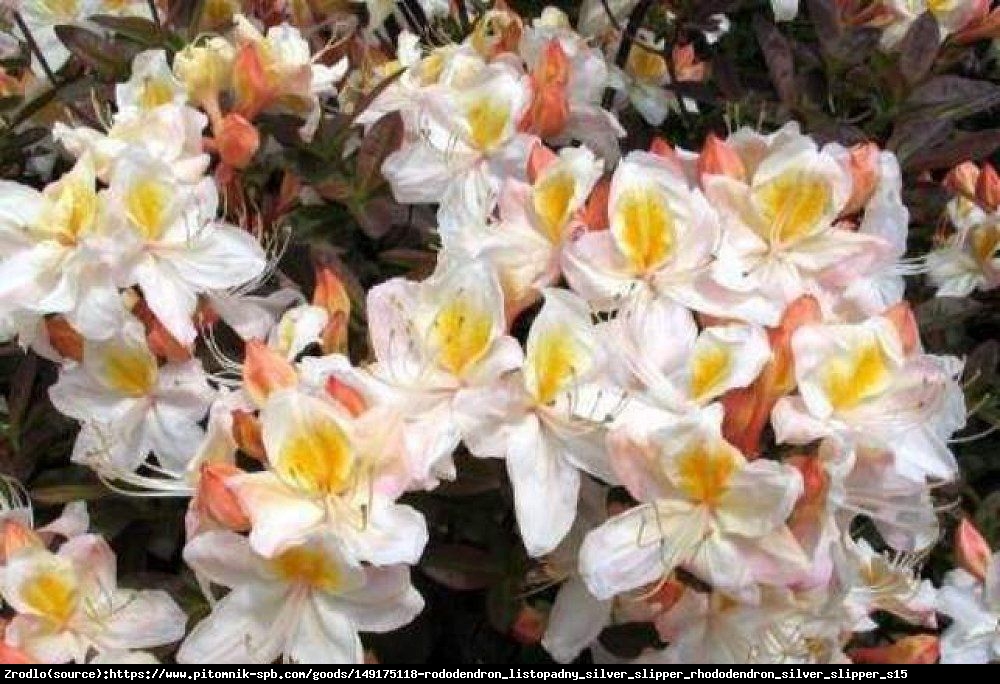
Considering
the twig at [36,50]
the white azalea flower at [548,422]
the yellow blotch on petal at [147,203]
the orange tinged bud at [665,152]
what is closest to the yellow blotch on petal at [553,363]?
the white azalea flower at [548,422]

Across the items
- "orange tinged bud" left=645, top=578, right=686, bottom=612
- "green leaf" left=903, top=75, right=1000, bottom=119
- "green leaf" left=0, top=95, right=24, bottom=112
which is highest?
"green leaf" left=0, top=95, right=24, bottom=112

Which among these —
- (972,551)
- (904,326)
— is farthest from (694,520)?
(972,551)

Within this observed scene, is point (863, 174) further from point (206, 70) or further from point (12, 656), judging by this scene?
point (12, 656)

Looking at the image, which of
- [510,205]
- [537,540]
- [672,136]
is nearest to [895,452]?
[537,540]

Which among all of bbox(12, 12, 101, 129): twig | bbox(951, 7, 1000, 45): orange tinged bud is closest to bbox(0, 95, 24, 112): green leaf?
bbox(12, 12, 101, 129): twig

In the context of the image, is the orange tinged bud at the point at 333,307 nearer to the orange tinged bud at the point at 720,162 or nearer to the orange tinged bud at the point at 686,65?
the orange tinged bud at the point at 720,162

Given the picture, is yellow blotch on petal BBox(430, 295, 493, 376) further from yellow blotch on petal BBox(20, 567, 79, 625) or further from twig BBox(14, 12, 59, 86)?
twig BBox(14, 12, 59, 86)
